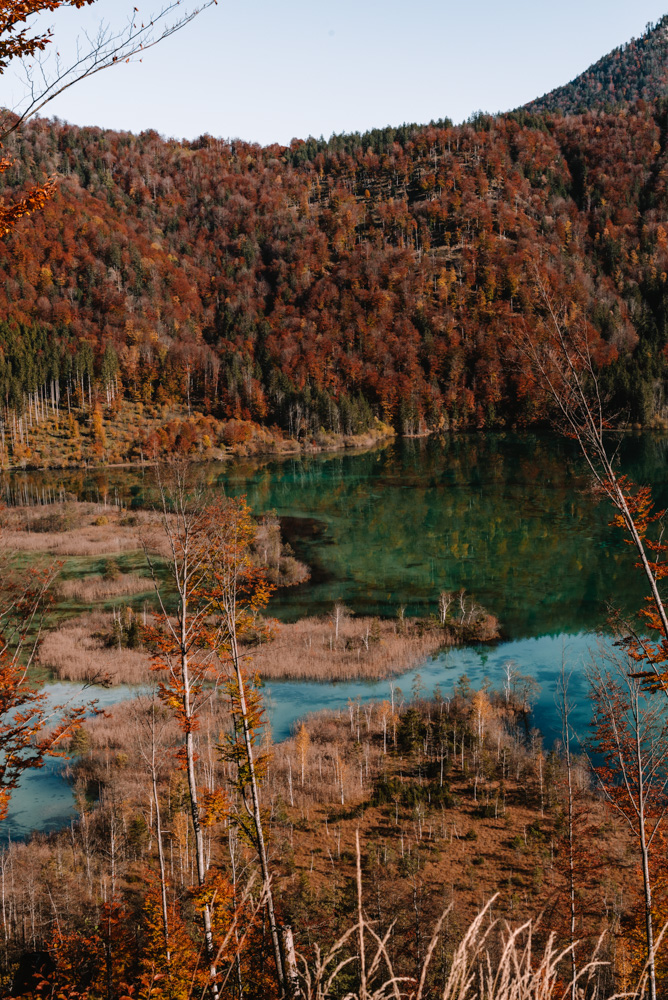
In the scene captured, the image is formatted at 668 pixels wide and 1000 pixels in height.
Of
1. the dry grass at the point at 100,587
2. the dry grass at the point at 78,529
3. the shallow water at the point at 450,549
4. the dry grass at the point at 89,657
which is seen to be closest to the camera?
the shallow water at the point at 450,549

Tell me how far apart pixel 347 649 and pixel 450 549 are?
772 inches

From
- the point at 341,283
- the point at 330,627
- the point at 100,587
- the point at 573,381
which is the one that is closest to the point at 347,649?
the point at 330,627

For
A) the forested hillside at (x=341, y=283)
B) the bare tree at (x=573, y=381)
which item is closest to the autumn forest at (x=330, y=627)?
the bare tree at (x=573, y=381)

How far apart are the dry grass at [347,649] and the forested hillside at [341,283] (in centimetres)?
6715

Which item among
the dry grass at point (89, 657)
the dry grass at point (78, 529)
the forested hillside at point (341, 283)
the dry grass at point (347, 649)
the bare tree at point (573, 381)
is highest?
the forested hillside at point (341, 283)

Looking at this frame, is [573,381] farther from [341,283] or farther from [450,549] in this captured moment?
[341,283]

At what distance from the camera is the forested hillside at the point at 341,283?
114250 mm

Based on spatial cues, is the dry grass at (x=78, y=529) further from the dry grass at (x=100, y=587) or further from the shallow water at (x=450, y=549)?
the shallow water at (x=450, y=549)

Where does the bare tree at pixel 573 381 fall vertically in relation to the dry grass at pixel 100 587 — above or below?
above

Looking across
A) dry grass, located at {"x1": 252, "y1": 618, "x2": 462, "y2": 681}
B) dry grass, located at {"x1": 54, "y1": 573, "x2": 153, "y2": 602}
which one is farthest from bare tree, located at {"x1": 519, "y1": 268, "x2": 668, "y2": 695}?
dry grass, located at {"x1": 54, "y1": 573, "x2": 153, "y2": 602}

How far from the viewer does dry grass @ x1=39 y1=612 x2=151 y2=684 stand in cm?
2841

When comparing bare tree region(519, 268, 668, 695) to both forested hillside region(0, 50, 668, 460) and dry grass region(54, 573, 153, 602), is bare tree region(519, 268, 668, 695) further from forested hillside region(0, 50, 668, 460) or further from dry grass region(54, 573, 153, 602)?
forested hillside region(0, 50, 668, 460)

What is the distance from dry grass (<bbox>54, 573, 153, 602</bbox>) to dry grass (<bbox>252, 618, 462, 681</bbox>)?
12542mm

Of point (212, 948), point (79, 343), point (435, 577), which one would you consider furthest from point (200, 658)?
point (79, 343)
